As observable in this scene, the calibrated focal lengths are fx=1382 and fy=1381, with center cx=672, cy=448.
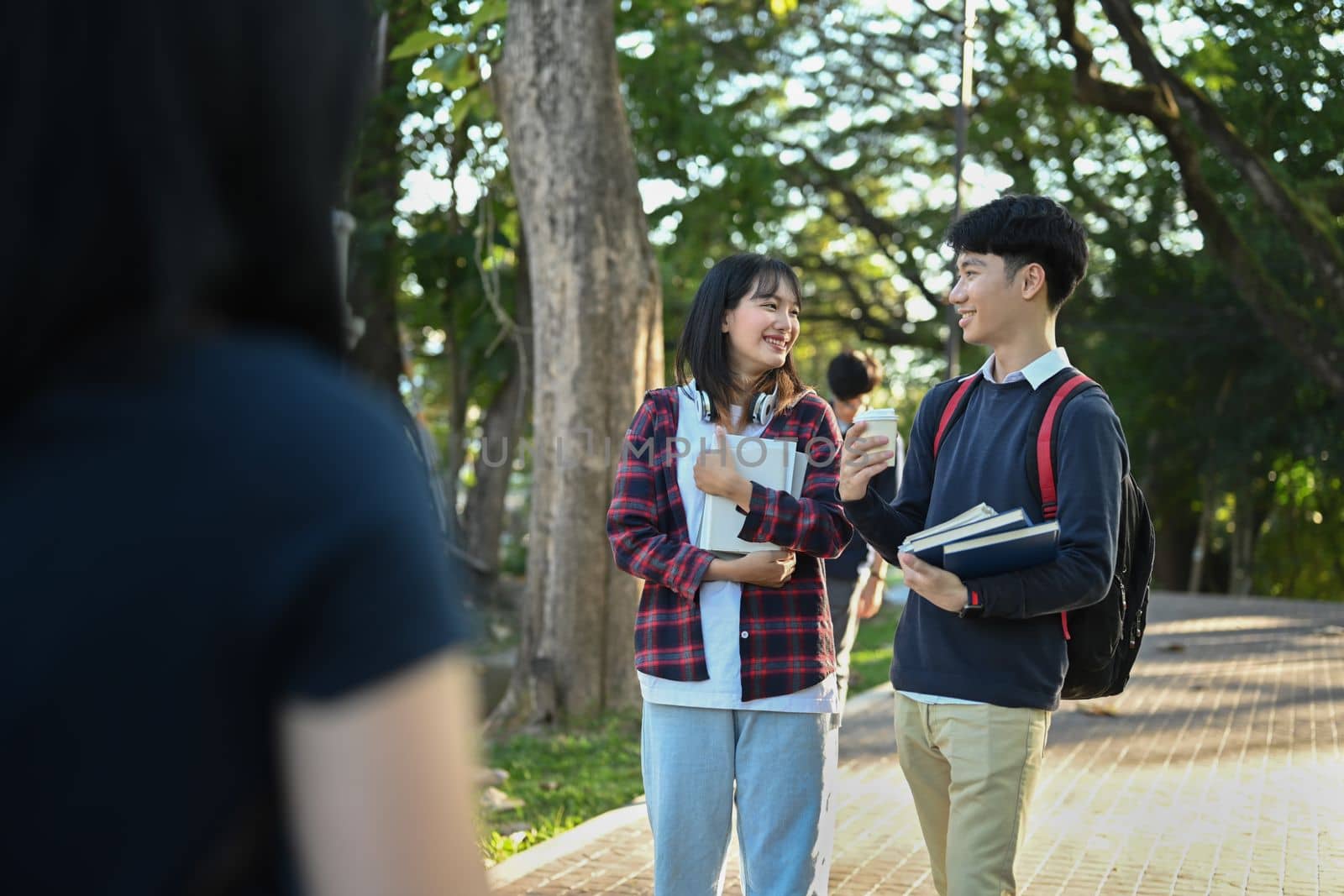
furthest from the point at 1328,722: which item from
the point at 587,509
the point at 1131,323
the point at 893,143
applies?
the point at 893,143

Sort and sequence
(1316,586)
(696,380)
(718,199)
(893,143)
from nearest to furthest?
(696,380), (718,199), (893,143), (1316,586)

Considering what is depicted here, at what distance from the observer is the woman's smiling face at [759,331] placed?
3932 millimetres

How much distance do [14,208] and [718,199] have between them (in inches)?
665

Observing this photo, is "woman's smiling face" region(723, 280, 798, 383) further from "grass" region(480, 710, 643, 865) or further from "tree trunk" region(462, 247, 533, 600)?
"tree trunk" region(462, 247, 533, 600)

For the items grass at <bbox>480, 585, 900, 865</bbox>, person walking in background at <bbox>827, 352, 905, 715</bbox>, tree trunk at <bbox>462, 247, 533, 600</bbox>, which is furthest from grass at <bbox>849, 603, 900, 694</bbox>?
tree trunk at <bbox>462, 247, 533, 600</bbox>

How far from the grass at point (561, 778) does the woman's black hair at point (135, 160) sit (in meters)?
5.30

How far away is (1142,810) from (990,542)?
14.7 ft

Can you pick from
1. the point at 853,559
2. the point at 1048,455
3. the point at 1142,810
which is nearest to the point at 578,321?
the point at 853,559

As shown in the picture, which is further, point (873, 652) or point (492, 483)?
point (492, 483)

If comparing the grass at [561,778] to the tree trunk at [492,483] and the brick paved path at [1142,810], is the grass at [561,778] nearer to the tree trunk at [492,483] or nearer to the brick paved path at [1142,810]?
the brick paved path at [1142,810]

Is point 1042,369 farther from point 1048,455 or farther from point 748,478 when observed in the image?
point 748,478

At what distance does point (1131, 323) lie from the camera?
2178 cm

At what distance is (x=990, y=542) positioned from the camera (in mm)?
3328

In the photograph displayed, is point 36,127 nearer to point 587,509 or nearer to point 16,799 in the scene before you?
point 16,799
